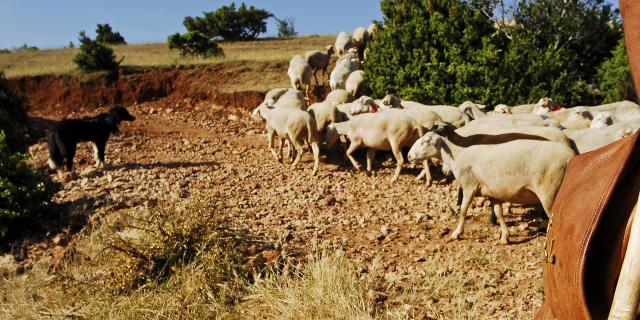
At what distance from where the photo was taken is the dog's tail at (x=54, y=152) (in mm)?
10070

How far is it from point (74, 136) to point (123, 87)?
1020 centimetres

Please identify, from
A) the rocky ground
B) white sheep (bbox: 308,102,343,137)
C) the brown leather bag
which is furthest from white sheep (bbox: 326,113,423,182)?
the brown leather bag

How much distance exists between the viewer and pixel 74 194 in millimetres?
9344

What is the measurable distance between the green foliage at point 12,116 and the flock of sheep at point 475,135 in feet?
23.8

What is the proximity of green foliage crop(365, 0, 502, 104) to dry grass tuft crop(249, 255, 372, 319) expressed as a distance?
8794mm

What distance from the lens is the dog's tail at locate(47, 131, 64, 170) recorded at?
10070 millimetres

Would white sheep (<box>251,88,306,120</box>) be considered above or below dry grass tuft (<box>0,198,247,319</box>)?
above

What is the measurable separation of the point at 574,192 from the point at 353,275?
3989 millimetres

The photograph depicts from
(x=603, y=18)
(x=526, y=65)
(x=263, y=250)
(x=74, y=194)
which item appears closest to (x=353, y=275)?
(x=263, y=250)

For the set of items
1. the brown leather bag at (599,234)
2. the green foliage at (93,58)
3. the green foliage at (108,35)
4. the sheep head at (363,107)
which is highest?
the green foliage at (108,35)

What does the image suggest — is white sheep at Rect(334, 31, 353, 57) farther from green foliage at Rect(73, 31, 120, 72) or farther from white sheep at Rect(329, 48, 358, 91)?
green foliage at Rect(73, 31, 120, 72)

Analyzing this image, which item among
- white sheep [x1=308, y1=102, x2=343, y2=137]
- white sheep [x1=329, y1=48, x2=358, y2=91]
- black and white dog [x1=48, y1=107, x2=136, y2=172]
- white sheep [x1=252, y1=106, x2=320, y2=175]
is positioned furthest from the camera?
white sheep [x1=329, y1=48, x2=358, y2=91]

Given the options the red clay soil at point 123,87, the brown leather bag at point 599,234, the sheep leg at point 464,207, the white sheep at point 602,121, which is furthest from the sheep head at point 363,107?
the brown leather bag at point 599,234

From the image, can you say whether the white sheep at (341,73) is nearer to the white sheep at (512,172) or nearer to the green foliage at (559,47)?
the green foliage at (559,47)
